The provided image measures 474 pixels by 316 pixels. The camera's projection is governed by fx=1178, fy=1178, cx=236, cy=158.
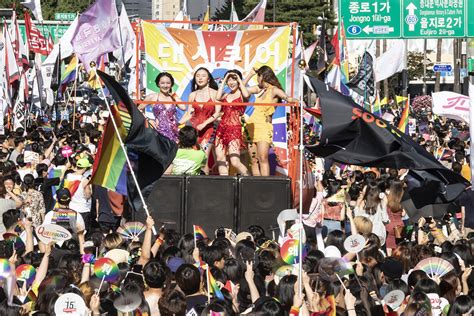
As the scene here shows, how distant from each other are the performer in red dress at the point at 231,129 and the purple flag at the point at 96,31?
9.05 meters

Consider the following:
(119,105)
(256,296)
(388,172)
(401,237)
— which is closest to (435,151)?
(388,172)

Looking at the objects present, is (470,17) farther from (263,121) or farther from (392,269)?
(392,269)

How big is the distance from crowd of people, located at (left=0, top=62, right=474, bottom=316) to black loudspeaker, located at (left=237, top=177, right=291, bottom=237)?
160mm

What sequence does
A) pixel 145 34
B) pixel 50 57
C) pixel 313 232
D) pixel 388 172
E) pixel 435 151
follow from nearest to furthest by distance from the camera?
pixel 313 232 < pixel 145 34 < pixel 388 172 < pixel 435 151 < pixel 50 57

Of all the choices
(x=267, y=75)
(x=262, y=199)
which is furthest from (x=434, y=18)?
(x=262, y=199)

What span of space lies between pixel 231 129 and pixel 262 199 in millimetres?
1133

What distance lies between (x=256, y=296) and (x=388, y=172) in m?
9.34

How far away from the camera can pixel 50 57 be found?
28469mm

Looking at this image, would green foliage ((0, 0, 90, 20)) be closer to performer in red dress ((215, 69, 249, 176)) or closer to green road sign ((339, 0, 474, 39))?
green road sign ((339, 0, 474, 39))

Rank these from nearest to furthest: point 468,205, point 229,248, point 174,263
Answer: point 174,263, point 229,248, point 468,205

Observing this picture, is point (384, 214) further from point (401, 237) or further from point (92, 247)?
point (92, 247)

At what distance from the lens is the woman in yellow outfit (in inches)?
535

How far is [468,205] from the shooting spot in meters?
11.2

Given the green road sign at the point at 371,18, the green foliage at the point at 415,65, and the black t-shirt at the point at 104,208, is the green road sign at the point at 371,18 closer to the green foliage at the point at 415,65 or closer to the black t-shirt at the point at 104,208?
the black t-shirt at the point at 104,208
